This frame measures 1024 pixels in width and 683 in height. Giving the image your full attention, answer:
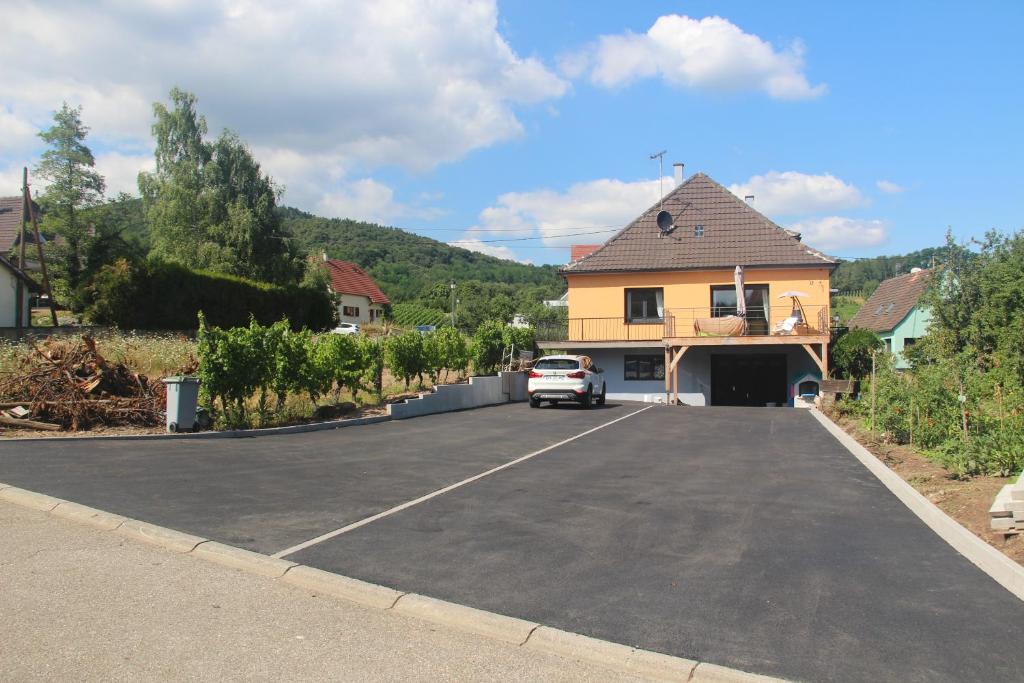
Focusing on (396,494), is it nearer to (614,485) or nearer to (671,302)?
(614,485)

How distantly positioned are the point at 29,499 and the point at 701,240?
29125 mm

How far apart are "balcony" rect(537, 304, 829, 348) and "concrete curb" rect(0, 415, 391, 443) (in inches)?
600

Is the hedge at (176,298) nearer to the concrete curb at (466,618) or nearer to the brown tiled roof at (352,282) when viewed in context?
the concrete curb at (466,618)

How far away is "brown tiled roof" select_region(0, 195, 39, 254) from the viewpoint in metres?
36.9

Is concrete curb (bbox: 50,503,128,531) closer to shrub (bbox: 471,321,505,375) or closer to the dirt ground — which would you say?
the dirt ground

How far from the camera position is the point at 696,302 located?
3195cm

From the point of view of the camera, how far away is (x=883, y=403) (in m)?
14.5

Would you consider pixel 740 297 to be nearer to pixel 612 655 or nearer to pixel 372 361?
pixel 372 361

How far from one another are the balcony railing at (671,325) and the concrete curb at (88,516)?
81.1 ft

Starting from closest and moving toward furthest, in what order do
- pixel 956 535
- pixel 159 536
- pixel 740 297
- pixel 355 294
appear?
pixel 159 536, pixel 956 535, pixel 740 297, pixel 355 294

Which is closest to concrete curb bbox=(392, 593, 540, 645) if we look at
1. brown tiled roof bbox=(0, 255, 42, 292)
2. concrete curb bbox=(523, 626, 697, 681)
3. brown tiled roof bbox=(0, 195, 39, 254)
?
concrete curb bbox=(523, 626, 697, 681)

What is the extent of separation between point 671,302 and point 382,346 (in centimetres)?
1606

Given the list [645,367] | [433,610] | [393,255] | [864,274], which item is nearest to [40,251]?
[645,367]

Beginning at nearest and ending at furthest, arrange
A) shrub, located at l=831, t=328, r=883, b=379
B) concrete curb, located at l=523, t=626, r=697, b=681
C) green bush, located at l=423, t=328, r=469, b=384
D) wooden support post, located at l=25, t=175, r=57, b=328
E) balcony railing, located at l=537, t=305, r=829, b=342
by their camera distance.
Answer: concrete curb, located at l=523, t=626, r=697, b=681, green bush, located at l=423, t=328, r=469, b=384, wooden support post, located at l=25, t=175, r=57, b=328, shrub, located at l=831, t=328, r=883, b=379, balcony railing, located at l=537, t=305, r=829, b=342
